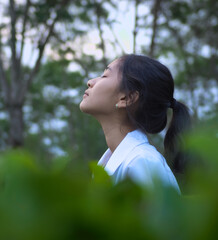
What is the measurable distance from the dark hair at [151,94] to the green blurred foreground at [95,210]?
2078 millimetres

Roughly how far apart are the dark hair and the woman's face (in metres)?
0.05

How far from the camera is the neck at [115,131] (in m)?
2.35

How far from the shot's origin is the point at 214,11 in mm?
11148

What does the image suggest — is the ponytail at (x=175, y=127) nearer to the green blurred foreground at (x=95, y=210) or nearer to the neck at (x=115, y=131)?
the neck at (x=115, y=131)

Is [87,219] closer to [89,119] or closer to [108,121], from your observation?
[108,121]

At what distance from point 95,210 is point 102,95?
211cm

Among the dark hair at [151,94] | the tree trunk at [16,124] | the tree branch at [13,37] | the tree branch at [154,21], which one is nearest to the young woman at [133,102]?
the dark hair at [151,94]

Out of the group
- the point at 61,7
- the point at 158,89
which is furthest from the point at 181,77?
the point at 158,89

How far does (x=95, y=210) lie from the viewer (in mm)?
262

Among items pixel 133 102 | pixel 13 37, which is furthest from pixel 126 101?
pixel 13 37

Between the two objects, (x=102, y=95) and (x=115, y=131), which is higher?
(x=102, y=95)

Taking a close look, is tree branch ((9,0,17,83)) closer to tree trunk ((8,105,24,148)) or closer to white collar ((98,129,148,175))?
tree trunk ((8,105,24,148))

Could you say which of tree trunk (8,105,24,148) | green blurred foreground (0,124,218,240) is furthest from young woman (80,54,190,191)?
tree trunk (8,105,24,148)

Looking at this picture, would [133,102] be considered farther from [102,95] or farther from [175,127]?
[175,127]
